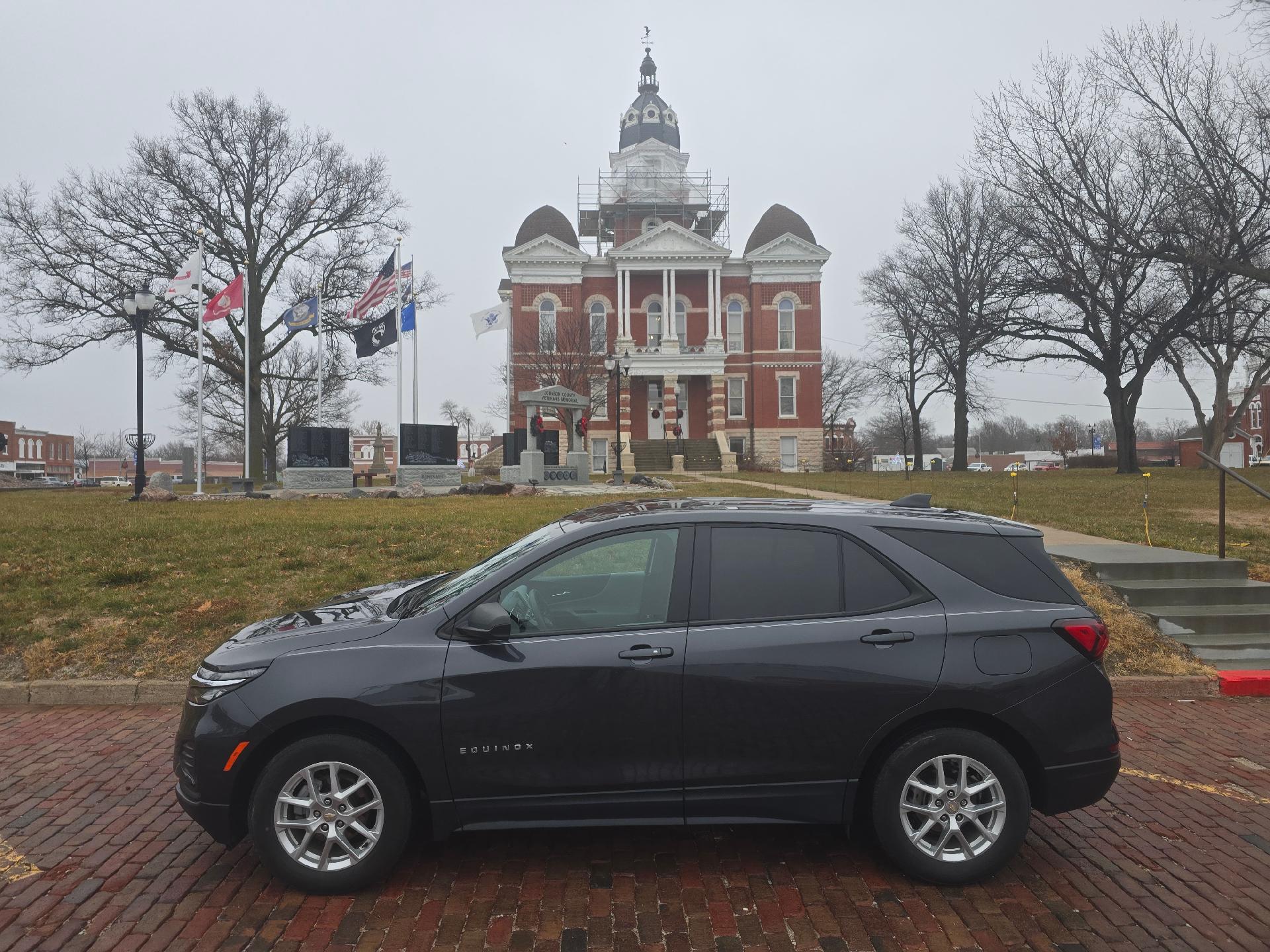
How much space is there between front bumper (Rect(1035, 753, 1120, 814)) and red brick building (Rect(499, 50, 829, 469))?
4110 centimetres

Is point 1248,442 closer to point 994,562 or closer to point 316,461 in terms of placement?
point 316,461

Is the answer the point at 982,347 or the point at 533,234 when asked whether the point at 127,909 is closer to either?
the point at 982,347

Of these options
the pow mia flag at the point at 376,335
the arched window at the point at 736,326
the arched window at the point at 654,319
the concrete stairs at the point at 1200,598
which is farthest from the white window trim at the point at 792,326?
the concrete stairs at the point at 1200,598

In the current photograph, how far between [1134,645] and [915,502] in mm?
4245

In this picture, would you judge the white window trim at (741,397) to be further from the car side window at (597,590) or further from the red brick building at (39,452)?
the red brick building at (39,452)

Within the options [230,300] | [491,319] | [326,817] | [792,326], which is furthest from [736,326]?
[326,817]

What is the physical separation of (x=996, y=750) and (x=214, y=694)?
11.4 feet

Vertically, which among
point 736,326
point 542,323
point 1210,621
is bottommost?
point 1210,621

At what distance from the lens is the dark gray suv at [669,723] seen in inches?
136

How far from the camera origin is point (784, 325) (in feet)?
161

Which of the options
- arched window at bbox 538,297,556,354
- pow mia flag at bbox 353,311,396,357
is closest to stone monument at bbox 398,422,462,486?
pow mia flag at bbox 353,311,396,357

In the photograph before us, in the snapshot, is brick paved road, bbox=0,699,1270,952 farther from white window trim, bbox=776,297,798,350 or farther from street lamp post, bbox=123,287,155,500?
white window trim, bbox=776,297,798,350

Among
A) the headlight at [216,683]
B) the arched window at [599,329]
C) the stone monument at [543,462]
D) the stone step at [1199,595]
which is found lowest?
the stone step at [1199,595]

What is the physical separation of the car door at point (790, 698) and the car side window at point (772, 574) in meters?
0.04
